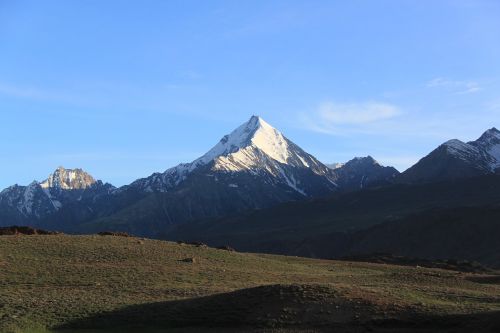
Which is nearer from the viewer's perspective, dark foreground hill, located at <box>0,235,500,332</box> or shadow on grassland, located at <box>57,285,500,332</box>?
shadow on grassland, located at <box>57,285,500,332</box>

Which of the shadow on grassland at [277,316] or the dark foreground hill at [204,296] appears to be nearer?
the shadow on grassland at [277,316]

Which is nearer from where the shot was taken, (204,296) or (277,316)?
(277,316)

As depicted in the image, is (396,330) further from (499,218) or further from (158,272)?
(499,218)

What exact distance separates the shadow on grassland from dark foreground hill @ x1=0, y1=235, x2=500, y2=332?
58 millimetres

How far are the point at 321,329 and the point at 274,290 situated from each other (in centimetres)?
632

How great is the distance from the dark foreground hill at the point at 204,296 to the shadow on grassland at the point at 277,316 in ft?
0.19

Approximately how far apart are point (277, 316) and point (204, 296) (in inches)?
283

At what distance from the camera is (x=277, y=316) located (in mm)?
37562

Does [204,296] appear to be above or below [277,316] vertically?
above

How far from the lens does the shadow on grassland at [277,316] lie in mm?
35594

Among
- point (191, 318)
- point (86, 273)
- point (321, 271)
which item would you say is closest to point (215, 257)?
point (321, 271)

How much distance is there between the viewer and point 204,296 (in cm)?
4319

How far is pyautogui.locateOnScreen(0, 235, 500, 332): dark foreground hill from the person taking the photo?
3684cm

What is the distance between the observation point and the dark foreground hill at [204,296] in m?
36.8
